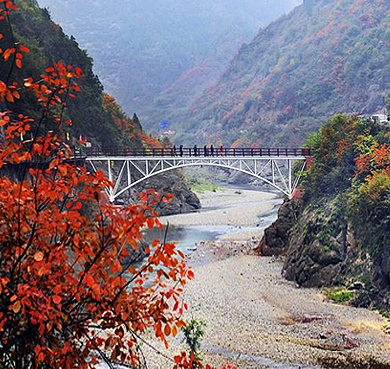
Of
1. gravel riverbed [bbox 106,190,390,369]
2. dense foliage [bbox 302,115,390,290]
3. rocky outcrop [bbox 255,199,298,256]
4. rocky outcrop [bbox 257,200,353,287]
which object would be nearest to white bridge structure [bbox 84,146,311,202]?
rocky outcrop [bbox 255,199,298,256]

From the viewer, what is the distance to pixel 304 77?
138 m

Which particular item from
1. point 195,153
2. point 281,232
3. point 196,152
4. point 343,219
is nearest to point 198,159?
point 196,152

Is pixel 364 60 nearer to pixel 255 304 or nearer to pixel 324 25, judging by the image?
pixel 324 25

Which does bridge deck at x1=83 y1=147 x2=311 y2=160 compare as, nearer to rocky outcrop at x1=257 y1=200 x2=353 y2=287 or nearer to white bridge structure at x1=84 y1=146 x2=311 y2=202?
white bridge structure at x1=84 y1=146 x2=311 y2=202

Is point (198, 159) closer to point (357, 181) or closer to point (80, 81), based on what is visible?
point (357, 181)

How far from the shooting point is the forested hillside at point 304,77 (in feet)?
390

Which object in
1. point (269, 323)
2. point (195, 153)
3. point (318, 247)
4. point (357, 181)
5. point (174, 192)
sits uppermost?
point (195, 153)

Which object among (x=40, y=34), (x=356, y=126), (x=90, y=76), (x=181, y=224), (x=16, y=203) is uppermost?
(x=40, y=34)

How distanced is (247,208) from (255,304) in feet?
141

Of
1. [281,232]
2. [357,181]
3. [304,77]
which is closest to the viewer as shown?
[357,181]

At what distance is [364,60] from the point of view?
122438 millimetres

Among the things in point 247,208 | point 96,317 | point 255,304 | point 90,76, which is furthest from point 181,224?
point 96,317

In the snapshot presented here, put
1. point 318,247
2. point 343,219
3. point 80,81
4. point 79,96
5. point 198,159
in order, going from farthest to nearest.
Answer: point 80,81
point 79,96
point 198,159
point 343,219
point 318,247

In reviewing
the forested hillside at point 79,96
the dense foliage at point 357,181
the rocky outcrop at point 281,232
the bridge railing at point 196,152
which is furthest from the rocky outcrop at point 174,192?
the dense foliage at point 357,181
